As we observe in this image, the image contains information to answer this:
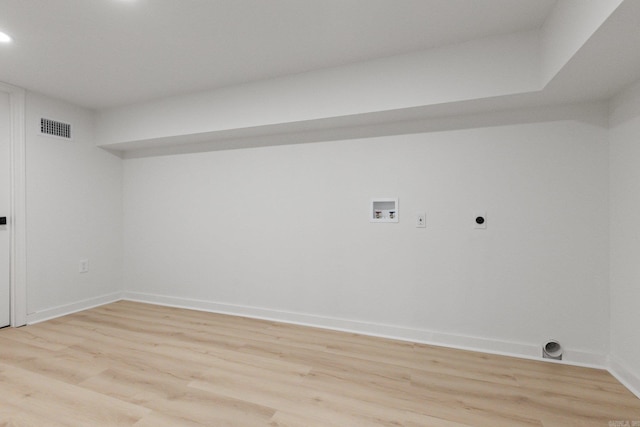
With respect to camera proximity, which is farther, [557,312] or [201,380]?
[557,312]

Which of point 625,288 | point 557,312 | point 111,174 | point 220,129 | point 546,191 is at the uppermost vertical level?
point 220,129

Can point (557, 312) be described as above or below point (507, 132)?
below

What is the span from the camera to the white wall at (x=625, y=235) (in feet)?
6.54

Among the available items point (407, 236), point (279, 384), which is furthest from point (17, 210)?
point (407, 236)

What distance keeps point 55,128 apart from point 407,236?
393 centimetres

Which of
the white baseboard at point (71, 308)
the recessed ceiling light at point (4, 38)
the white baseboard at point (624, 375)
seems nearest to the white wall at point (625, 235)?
the white baseboard at point (624, 375)

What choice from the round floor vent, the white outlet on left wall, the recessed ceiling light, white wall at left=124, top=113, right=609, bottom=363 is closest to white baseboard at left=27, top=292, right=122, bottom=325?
the white outlet on left wall

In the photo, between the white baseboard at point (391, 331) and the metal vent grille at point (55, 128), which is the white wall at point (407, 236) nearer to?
the white baseboard at point (391, 331)

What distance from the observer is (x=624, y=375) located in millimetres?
2094

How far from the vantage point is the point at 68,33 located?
7.14ft

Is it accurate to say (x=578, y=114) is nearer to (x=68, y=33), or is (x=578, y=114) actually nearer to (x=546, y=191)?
(x=546, y=191)

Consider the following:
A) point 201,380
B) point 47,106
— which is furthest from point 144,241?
point 201,380

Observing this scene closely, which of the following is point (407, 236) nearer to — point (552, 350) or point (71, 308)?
point (552, 350)

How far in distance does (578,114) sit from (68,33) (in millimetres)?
3722
